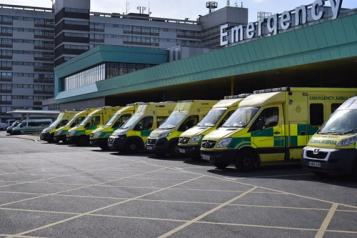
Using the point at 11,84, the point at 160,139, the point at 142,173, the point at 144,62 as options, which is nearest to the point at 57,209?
the point at 142,173

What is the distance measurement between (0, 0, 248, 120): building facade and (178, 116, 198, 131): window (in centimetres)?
9465

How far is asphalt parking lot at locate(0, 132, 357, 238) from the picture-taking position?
7598 mm

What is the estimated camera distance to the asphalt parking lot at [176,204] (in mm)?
7598

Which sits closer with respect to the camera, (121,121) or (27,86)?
(121,121)

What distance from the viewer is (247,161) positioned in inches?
615

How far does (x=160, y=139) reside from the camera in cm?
2094

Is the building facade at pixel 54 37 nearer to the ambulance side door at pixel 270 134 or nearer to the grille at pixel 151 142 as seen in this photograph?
the grille at pixel 151 142

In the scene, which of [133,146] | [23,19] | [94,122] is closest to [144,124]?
[133,146]

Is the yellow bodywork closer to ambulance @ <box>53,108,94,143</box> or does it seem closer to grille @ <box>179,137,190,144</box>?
grille @ <box>179,137,190,144</box>

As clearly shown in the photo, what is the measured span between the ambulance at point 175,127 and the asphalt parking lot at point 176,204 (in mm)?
4963

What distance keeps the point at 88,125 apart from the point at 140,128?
8511 millimetres

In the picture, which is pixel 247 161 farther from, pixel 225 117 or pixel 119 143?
pixel 119 143

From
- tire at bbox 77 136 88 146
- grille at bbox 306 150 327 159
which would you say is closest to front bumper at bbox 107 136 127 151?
tire at bbox 77 136 88 146

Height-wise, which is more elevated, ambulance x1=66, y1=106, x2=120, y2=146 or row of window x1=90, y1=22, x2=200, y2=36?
row of window x1=90, y1=22, x2=200, y2=36
